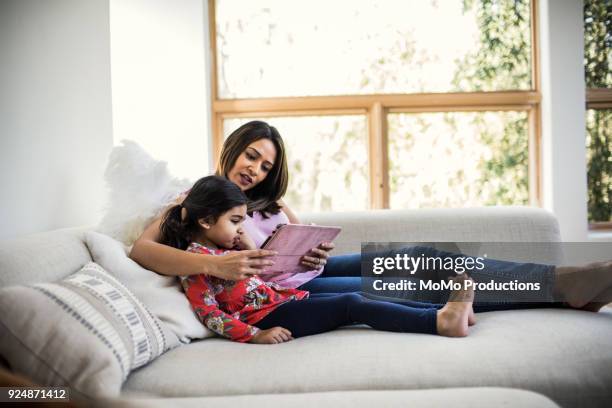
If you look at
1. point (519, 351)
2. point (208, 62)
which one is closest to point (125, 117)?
point (208, 62)

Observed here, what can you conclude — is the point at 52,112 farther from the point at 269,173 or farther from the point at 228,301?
the point at 228,301

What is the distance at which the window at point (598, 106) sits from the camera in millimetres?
3172

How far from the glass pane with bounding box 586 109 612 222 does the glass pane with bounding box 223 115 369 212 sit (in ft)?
4.37

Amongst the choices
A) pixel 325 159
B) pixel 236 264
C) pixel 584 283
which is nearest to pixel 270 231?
pixel 236 264

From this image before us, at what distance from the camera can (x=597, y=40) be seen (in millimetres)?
3178

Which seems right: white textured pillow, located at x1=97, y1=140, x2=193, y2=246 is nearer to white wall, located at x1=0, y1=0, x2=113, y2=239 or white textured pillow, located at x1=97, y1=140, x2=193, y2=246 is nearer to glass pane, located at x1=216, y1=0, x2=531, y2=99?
white wall, located at x1=0, y1=0, x2=113, y2=239

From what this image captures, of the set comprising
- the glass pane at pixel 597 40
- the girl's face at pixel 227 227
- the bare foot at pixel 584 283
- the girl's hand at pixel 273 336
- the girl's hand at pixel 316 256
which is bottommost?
the girl's hand at pixel 273 336

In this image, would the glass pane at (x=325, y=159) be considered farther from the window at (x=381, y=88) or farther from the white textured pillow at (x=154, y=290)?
the white textured pillow at (x=154, y=290)

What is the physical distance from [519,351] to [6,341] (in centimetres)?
118

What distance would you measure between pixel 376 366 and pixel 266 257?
454 millimetres

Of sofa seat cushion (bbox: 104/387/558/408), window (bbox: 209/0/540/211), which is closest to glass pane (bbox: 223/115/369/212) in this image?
window (bbox: 209/0/540/211)

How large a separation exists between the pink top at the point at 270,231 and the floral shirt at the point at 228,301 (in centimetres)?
15

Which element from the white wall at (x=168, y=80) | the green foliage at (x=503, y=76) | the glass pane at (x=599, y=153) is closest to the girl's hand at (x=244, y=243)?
the white wall at (x=168, y=80)

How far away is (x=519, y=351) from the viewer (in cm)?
138
